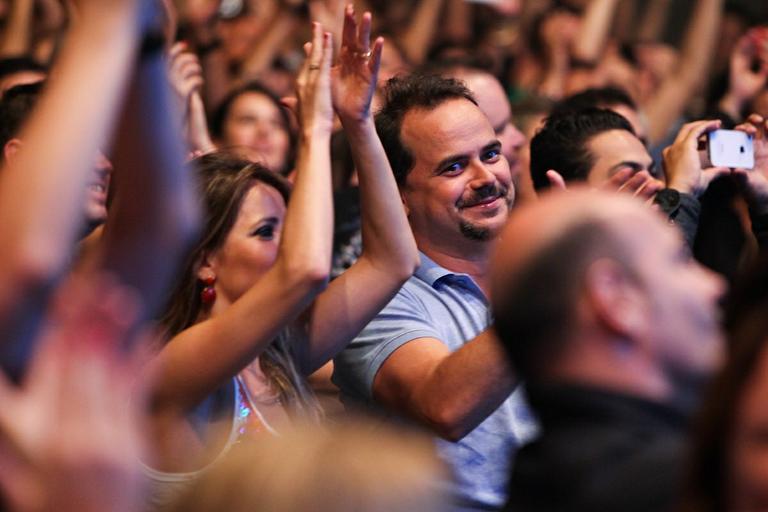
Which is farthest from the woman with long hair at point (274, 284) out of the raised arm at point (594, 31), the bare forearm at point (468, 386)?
the raised arm at point (594, 31)

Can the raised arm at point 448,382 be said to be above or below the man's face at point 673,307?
below

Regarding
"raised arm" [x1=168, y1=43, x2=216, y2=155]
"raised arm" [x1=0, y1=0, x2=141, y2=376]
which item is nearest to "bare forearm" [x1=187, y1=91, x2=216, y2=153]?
"raised arm" [x1=168, y1=43, x2=216, y2=155]

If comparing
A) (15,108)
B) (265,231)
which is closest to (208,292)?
(265,231)

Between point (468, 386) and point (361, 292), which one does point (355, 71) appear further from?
point (468, 386)

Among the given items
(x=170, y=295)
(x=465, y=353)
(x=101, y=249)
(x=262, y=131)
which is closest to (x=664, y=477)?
(x=101, y=249)

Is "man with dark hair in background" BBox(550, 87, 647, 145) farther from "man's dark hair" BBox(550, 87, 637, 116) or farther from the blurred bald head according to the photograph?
the blurred bald head

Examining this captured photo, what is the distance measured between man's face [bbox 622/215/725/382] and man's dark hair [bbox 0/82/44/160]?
1.84m

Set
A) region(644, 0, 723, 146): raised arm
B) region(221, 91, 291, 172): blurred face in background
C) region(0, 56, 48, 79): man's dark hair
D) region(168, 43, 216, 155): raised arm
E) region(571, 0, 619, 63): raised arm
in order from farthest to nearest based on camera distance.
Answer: region(571, 0, 619, 63): raised arm, region(644, 0, 723, 146): raised arm, region(221, 91, 291, 172): blurred face in background, region(0, 56, 48, 79): man's dark hair, region(168, 43, 216, 155): raised arm

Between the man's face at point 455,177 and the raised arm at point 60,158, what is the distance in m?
1.48

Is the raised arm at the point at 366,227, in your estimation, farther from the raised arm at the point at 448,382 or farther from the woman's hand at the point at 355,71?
the raised arm at the point at 448,382

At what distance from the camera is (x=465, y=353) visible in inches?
78.8

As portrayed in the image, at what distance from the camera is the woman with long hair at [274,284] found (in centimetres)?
192

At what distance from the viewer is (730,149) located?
8.86ft

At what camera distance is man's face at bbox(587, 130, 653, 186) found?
→ 2.91 metres
